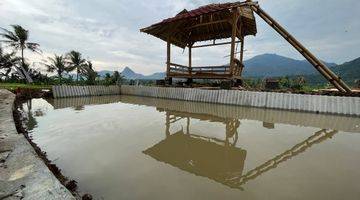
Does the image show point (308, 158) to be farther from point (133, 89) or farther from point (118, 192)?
point (133, 89)

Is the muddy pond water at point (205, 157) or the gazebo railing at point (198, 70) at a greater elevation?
the gazebo railing at point (198, 70)

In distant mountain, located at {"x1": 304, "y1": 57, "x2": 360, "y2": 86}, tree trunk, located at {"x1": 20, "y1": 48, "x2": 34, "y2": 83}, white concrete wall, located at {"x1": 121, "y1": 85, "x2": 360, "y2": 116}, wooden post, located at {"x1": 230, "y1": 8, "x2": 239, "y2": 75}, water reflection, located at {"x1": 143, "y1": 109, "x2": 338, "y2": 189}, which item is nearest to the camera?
water reflection, located at {"x1": 143, "y1": 109, "x2": 338, "y2": 189}

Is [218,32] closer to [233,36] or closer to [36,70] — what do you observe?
[233,36]

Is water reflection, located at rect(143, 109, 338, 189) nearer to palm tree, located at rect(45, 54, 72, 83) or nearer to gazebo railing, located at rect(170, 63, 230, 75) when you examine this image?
gazebo railing, located at rect(170, 63, 230, 75)

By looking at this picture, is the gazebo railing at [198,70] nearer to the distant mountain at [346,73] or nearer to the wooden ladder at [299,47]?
the wooden ladder at [299,47]

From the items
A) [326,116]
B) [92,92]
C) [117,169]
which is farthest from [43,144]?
[92,92]

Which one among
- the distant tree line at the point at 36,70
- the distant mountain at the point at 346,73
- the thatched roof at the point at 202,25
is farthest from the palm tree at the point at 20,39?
the distant mountain at the point at 346,73

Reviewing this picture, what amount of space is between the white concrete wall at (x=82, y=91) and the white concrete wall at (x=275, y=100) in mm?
7671

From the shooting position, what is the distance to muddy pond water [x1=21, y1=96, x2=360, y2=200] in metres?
4.01

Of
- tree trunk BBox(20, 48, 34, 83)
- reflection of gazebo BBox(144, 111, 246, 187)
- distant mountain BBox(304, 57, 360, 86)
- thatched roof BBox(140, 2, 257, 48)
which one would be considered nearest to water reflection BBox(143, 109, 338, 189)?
reflection of gazebo BBox(144, 111, 246, 187)

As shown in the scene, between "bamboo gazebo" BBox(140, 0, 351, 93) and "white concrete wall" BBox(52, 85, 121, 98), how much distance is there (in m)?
7.08

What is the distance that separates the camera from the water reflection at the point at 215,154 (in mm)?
4707

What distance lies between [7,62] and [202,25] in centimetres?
3486

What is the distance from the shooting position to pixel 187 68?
20688 mm
